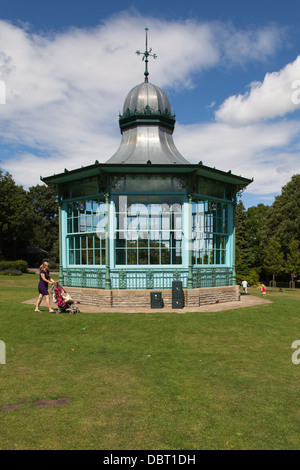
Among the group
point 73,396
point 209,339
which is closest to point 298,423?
point 73,396

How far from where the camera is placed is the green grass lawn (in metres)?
3.82

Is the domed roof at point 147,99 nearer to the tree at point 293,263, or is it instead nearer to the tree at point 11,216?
the tree at point 293,263

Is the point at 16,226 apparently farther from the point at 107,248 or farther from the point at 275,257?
the point at 107,248

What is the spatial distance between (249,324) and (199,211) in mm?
6325

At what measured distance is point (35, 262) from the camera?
63.6m

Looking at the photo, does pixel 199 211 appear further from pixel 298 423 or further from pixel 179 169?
pixel 298 423

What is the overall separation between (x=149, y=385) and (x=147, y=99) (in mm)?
14081

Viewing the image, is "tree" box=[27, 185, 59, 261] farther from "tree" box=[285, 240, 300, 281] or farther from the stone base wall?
the stone base wall

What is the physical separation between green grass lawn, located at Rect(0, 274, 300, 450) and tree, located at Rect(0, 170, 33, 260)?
1657 inches

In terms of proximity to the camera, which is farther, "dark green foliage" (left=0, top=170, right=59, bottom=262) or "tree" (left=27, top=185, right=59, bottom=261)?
"tree" (left=27, top=185, right=59, bottom=261)

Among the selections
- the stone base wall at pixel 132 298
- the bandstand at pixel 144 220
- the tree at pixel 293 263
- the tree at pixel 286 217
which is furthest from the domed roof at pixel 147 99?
the tree at pixel 286 217

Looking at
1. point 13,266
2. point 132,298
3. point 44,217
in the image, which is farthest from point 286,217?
point 44,217

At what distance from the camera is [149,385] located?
539cm

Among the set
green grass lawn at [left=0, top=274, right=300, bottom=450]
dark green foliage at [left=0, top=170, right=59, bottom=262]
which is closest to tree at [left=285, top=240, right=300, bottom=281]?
dark green foliage at [left=0, top=170, right=59, bottom=262]
